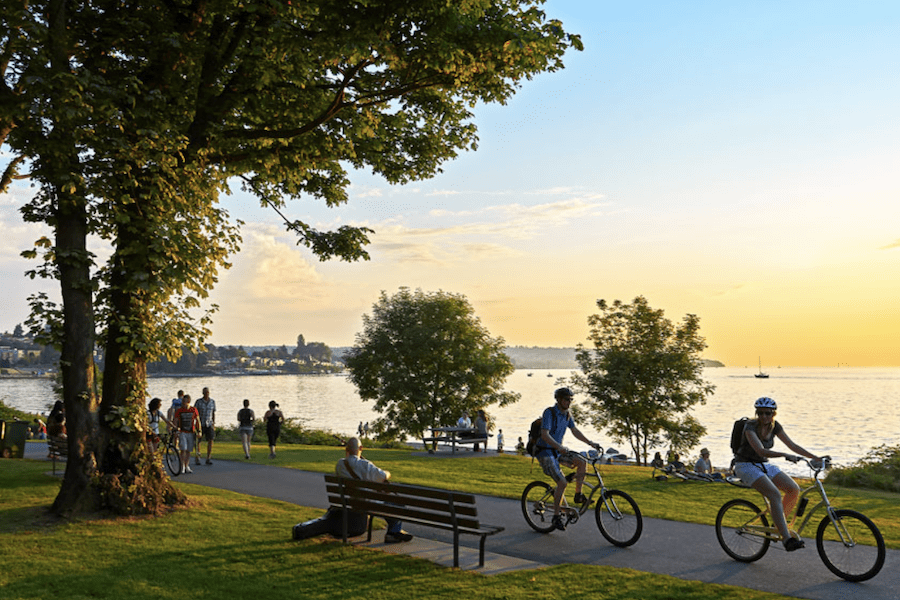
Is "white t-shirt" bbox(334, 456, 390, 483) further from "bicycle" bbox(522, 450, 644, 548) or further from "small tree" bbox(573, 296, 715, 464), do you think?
"small tree" bbox(573, 296, 715, 464)

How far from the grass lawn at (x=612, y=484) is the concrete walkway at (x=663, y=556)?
1628 mm

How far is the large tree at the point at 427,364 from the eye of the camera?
142 ft

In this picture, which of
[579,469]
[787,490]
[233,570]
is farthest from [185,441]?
[787,490]

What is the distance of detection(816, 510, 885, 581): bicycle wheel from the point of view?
778 cm

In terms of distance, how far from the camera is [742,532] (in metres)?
8.85

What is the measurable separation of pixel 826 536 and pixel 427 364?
119 feet

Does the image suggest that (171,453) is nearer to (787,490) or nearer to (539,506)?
(539,506)

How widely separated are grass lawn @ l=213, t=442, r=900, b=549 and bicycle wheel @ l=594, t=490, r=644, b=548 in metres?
2.56

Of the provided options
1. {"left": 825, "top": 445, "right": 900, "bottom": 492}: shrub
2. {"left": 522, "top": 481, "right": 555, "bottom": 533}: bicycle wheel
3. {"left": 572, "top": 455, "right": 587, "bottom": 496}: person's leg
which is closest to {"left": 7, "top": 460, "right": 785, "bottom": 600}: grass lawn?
{"left": 572, "top": 455, "right": 587, "bottom": 496}: person's leg

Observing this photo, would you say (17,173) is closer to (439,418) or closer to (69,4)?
(69,4)

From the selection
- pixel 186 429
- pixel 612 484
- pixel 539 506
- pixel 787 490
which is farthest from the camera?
pixel 186 429

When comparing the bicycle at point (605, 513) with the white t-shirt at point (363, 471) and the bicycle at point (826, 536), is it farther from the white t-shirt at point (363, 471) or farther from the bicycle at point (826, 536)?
the white t-shirt at point (363, 471)

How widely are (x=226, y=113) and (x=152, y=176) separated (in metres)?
2.23

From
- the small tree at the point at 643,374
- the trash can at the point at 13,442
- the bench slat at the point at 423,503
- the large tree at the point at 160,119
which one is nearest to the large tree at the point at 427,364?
the small tree at the point at 643,374
